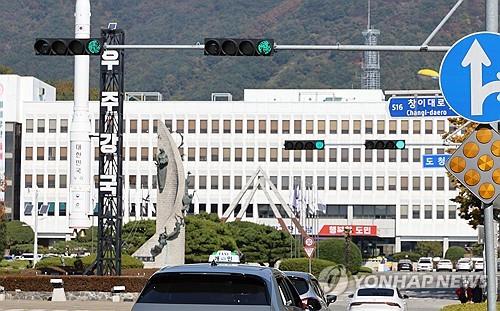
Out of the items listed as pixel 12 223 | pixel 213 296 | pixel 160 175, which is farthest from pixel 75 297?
pixel 12 223

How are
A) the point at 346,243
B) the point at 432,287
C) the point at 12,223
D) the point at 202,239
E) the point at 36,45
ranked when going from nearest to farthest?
the point at 36,45, the point at 432,287, the point at 202,239, the point at 346,243, the point at 12,223

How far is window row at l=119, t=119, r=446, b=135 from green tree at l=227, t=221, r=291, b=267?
3084cm

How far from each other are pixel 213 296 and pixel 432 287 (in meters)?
63.0

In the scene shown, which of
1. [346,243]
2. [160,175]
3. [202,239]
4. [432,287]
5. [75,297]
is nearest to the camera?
[75,297]

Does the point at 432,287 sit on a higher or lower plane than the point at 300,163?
lower

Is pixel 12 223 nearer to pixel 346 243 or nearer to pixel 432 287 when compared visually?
pixel 346 243

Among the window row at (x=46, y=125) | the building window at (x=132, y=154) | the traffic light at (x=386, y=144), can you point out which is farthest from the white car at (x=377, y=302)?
the window row at (x=46, y=125)

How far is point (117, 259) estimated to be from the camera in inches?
2115

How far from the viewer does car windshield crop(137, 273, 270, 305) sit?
12.2 m

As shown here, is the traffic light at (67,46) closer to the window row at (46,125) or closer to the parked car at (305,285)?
the parked car at (305,285)

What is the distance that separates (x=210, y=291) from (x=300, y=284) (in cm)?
1155

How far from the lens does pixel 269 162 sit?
123 m

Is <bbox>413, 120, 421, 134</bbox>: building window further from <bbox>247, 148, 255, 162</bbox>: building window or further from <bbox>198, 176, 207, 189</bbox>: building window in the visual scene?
<bbox>198, 176, 207, 189</bbox>: building window

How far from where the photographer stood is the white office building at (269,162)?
402ft
